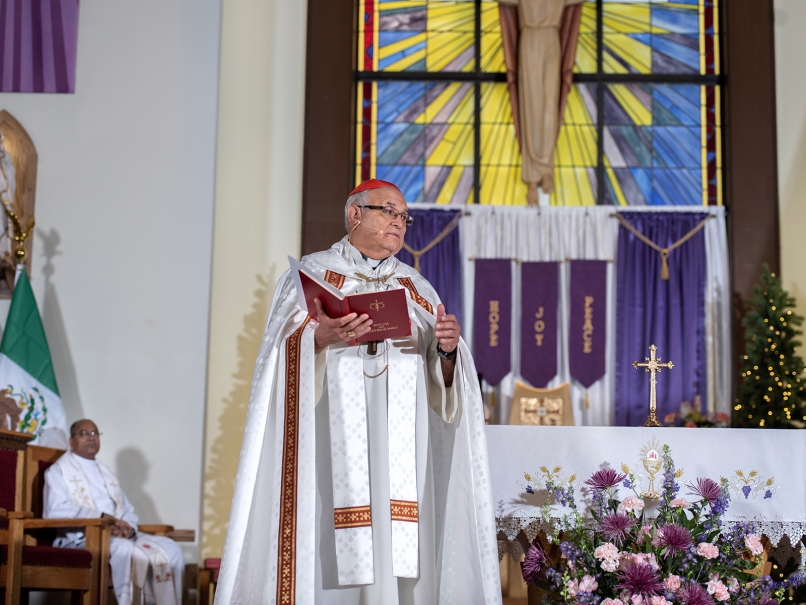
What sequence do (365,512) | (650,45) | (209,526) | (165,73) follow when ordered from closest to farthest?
(365,512) → (209,526) → (165,73) → (650,45)

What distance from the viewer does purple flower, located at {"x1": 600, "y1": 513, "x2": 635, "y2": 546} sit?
177 inches

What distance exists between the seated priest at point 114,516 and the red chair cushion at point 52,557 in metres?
0.33

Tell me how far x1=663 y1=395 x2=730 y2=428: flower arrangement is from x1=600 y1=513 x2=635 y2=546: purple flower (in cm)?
417

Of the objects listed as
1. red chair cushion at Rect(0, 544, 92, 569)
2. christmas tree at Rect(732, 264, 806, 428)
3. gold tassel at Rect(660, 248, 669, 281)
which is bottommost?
red chair cushion at Rect(0, 544, 92, 569)

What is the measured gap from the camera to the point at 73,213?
912 centimetres

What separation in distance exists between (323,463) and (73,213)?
5.31 meters

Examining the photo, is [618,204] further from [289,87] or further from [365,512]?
[365,512]

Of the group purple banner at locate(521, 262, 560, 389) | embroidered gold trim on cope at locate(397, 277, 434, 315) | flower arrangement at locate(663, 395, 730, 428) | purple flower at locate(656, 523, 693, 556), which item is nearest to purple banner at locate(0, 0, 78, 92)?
purple banner at locate(521, 262, 560, 389)

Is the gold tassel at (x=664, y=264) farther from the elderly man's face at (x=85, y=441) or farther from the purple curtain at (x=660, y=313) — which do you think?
the elderly man's face at (x=85, y=441)

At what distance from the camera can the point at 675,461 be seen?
5195 millimetres

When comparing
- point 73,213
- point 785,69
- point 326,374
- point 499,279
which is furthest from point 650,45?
point 326,374

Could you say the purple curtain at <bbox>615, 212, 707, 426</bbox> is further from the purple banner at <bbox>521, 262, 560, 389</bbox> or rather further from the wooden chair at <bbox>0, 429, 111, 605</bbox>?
the wooden chair at <bbox>0, 429, 111, 605</bbox>

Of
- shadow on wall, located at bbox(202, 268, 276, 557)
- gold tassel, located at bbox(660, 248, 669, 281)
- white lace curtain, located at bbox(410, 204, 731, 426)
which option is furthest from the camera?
gold tassel, located at bbox(660, 248, 669, 281)

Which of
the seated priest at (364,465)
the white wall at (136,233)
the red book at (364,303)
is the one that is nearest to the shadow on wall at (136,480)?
the white wall at (136,233)
